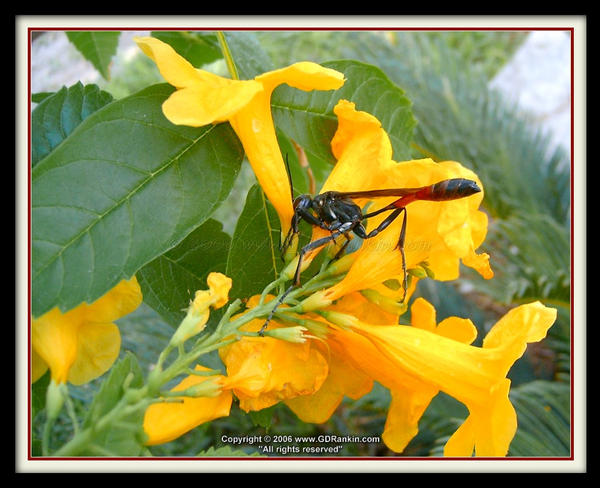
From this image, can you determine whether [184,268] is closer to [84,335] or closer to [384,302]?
[84,335]

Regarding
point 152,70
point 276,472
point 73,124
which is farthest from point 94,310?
point 152,70

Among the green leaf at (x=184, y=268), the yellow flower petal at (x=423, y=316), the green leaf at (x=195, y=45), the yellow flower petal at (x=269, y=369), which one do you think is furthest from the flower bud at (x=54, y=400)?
the green leaf at (x=195, y=45)

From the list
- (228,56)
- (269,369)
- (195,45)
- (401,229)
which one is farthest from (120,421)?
(195,45)

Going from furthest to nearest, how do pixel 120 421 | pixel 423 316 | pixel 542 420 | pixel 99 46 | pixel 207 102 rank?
pixel 542 420 < pixel 99 46 < pixel 423 316 < pixel 207 102 < pixel 120 421

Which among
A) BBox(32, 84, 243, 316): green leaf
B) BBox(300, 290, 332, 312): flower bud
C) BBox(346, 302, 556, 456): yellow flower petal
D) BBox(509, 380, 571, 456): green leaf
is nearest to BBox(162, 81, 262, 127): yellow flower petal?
BBox(32, 84, 243, 316): green leaf

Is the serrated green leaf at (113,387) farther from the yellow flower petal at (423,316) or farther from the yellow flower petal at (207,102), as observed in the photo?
the yellow flower petal at (423,316)
